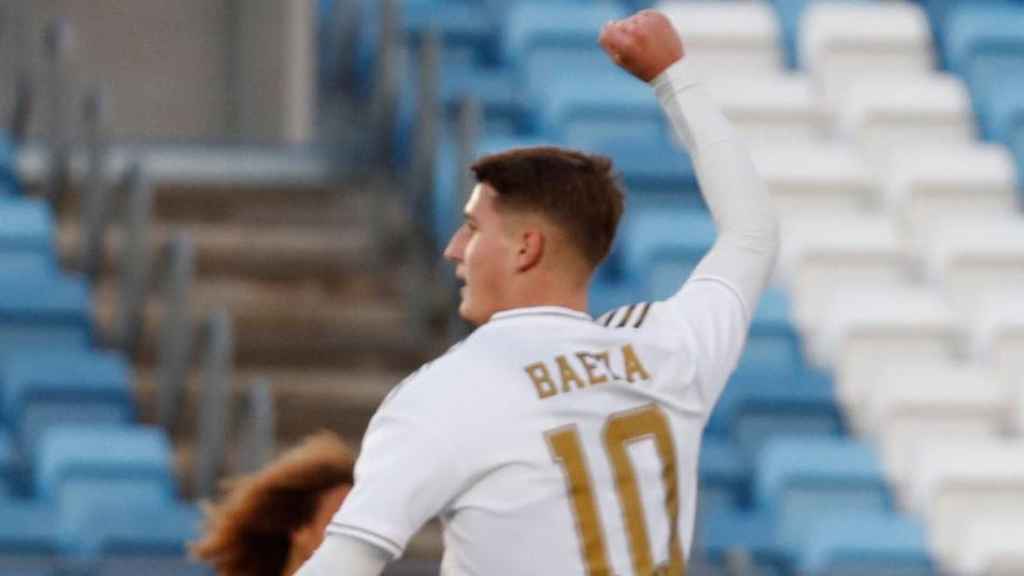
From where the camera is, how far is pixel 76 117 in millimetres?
7746

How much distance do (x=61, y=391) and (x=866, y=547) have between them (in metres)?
1.94

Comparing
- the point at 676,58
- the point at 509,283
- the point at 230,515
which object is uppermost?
the point at 676,58

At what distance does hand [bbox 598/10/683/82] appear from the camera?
2.85m

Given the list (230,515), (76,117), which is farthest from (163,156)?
(230,515)

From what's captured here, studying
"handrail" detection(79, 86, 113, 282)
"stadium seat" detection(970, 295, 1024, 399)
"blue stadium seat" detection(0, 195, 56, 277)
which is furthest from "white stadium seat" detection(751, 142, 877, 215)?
"blue stadium seat" detection(0, 195, 56, 277)

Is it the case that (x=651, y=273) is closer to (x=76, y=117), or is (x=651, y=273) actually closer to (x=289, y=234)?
(x=289, y=234)

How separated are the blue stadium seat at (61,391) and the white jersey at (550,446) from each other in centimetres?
365

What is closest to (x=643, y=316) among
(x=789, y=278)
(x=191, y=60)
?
(x=789, y=278)

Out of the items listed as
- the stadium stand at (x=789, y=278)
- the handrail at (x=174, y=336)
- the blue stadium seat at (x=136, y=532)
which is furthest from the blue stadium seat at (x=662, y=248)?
the blue stadium seat at (x=136, y=532)

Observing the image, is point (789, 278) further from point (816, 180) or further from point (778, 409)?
point (778, 409)

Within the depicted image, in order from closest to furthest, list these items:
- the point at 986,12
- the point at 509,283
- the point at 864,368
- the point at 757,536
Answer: the point at 509,283 → the point at 757,536 → the point at 864,368 → the point at 986,12

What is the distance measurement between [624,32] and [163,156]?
522 cm

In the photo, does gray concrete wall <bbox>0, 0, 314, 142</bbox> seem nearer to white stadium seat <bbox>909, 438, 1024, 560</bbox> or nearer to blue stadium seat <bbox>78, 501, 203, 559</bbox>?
white stadium seat <bbox>909, 438, 1024, 560</bbox>

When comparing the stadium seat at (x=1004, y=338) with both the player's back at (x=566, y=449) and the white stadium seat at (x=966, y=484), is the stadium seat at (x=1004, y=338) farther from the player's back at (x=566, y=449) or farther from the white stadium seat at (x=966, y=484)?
the player's back at (x=566, y=449)
